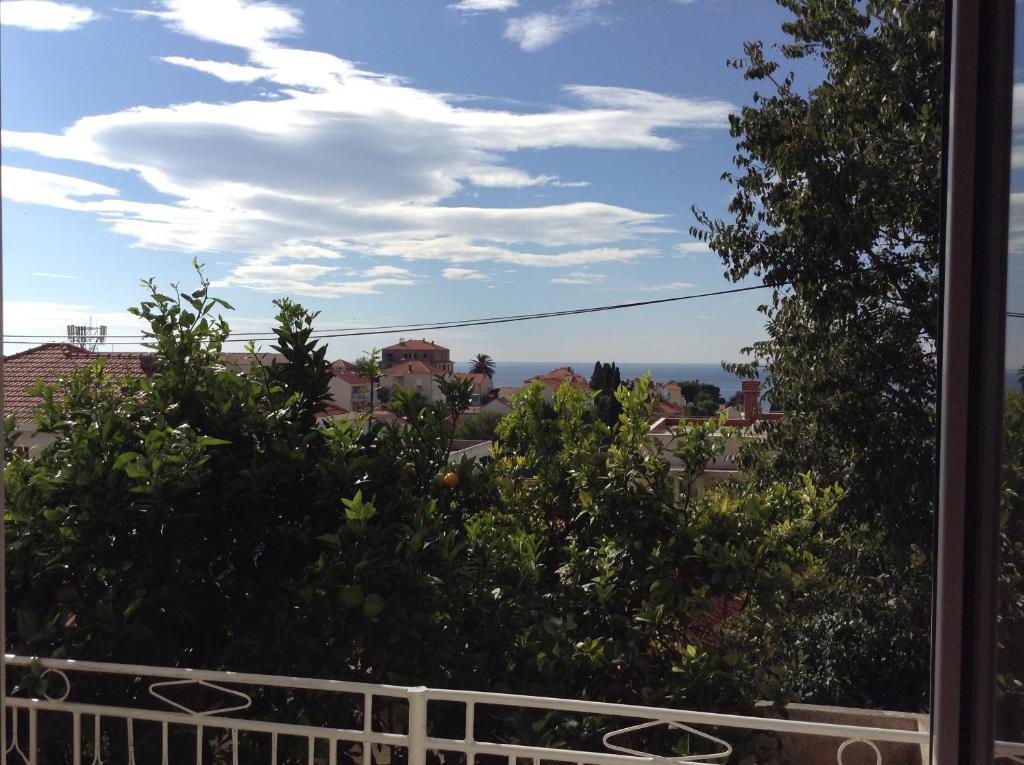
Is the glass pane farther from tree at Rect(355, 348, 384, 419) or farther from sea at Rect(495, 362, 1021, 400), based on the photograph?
tree at Rect(355, 348, 384, 419)

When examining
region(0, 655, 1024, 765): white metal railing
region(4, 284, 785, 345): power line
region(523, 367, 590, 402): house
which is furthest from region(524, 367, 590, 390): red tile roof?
region(0, 655, 1024, 765): white metal railing

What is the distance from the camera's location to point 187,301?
1.80 metres

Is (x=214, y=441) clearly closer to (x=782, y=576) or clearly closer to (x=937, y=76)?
(x=782, y=576)

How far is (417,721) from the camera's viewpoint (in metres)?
1.42

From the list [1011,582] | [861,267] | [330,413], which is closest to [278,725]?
[330,413]

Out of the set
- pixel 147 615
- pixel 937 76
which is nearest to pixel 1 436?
pixel 147 615

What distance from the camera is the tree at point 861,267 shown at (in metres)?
3.98

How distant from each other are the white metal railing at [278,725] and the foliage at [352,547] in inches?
3.4

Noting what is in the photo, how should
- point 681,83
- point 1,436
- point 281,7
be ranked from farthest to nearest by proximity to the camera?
point 681,83, point 281,7, point 1,436

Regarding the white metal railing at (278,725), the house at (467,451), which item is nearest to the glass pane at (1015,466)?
the white metal railing at (278,725)

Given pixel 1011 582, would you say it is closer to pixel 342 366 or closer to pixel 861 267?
pixel 342 366

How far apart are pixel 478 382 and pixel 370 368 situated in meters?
0.26

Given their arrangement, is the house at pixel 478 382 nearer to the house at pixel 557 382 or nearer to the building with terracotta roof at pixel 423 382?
the building with terracotta roof at pixel 423 382

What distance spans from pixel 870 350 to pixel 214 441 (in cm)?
355
